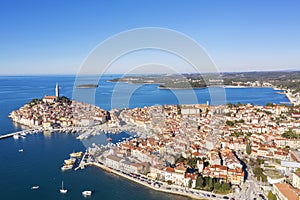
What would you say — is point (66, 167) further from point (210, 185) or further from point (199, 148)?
point (199, 148)

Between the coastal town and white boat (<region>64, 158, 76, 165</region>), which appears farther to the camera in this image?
white boat (<region>64, 158, 76, 165</region>)

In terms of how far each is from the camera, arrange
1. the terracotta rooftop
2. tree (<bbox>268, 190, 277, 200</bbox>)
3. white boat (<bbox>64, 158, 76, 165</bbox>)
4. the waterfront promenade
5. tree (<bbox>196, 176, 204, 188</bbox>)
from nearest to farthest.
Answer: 1. the terracotta rooftop
2. tree (<bbox>268, 190, 277, 200</bbox>)
3. the waterfront promenade
4. tree (<bbox>196, 176, 204, 188</bbox>)
5. white boat (<bbox>64, 158, 76, 165</bbox>)

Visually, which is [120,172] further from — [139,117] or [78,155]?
[139,117]

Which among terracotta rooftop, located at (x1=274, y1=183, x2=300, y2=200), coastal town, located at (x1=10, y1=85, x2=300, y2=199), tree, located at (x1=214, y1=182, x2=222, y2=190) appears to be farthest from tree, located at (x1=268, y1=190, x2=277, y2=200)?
tree, located at (x1=214, y1=182, x2=222, y2=190)

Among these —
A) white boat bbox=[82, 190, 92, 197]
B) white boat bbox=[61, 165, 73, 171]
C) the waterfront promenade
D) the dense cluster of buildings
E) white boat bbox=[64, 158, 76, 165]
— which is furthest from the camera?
the dense cluster of buildings

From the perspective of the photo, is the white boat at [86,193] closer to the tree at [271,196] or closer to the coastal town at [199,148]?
the coastal town at [199,148]

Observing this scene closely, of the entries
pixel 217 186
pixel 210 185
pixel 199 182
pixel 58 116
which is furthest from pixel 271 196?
pixel 58 116

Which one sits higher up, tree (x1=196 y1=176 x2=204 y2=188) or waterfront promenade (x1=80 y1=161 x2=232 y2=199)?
tree (x1=196 y1=176 x2=204 y2=188)

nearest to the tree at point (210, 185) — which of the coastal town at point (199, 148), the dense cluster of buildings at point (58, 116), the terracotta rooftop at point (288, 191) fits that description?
the coastal town at point (199, 148)

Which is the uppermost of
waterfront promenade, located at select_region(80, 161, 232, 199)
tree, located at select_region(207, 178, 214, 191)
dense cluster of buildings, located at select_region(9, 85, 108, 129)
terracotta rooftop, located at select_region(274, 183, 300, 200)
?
dense cluster of buildings, located at select_region(9, 85, 108, 129)

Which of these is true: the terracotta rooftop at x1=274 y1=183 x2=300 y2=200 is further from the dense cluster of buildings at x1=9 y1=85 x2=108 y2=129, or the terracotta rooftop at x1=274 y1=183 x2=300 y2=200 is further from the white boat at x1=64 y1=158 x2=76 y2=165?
the dense cluster of buildings at x1=9 y1=85 x2=108 y2=129
